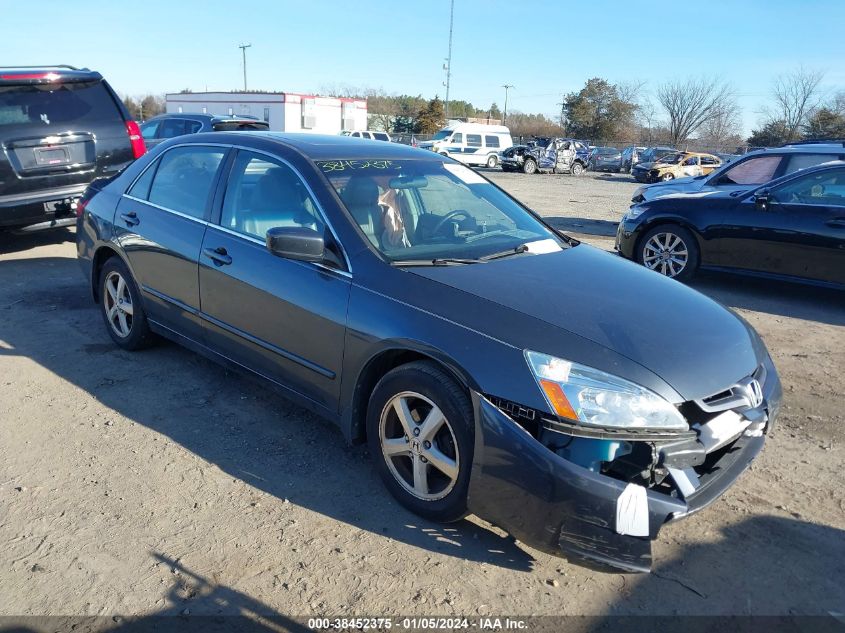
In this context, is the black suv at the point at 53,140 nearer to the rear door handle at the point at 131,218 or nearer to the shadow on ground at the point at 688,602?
the rear door handle at the point at 131,218

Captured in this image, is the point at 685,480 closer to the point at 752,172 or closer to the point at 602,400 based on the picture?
the point at 602,400

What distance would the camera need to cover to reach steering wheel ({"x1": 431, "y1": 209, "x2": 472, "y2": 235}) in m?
3.74

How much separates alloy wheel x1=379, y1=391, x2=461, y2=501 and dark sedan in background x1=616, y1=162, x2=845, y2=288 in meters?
5.60

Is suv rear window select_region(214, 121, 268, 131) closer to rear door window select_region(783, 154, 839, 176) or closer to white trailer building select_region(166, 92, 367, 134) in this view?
rear door window select_region(783, 154, 839, 176)

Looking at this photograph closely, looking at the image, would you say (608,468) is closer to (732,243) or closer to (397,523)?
(397,523)

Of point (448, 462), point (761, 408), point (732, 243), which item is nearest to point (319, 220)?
point (448, 462)

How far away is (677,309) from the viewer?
3230mm

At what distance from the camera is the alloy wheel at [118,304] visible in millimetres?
4895

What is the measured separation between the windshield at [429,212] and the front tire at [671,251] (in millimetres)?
4033

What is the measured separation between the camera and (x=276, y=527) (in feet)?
9.85

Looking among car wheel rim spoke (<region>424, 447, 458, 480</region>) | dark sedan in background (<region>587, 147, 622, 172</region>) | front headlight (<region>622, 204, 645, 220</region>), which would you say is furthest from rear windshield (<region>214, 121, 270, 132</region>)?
dark sedan in background (<region>587, 147, 622, 172</region>)

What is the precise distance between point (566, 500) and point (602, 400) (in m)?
0.39

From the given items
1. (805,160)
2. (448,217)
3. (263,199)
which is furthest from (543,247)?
(805,160)

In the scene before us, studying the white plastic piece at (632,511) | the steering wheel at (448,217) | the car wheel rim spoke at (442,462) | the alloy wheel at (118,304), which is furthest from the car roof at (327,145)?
the white plastic piece at (632,511)
